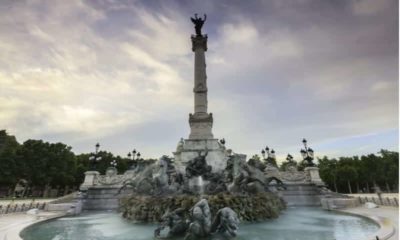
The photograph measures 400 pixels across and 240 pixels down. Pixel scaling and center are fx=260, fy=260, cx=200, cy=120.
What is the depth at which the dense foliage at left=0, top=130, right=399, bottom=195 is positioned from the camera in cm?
3693

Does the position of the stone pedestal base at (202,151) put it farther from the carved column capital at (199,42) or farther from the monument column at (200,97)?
the carved column capital at (199,42)

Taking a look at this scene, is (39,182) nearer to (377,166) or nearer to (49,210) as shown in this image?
(49,210)

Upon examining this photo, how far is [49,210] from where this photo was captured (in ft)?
64.0

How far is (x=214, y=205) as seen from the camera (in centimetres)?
1259

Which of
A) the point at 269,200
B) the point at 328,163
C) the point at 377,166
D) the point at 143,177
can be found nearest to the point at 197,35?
the point at 143,177

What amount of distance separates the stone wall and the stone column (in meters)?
16.3

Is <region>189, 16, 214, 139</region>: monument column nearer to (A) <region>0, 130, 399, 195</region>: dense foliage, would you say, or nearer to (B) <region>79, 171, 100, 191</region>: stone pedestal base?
(B) <region>79, 171, 100, 191</region>: stone pedestal base

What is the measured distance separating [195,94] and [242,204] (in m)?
20.7

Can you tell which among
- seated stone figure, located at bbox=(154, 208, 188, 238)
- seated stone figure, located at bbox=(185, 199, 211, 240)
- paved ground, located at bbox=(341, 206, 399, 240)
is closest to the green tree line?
seated stone figure, located at bbox=(154, 208, 188, 238)

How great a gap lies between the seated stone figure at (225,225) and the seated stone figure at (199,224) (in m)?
0.31

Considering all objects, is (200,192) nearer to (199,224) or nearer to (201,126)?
(199,224)

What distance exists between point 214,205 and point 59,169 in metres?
37.2

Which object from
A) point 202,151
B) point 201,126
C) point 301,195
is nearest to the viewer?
point 301,195

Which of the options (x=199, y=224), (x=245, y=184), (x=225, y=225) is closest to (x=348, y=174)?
(x=245, y=184)
